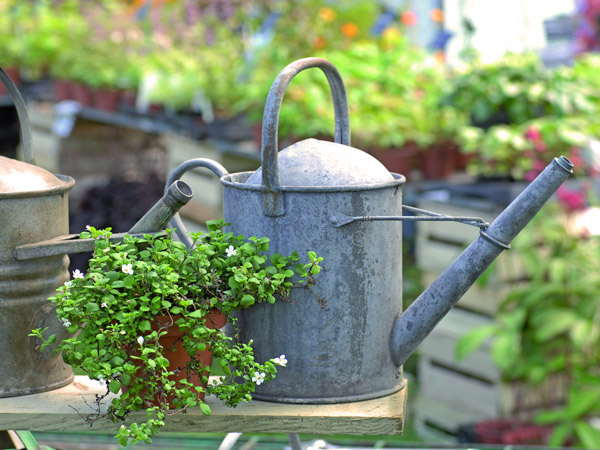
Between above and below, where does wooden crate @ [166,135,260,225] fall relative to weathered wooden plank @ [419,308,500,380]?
above

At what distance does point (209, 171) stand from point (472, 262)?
9.96 feet

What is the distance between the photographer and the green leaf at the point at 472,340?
2906mm

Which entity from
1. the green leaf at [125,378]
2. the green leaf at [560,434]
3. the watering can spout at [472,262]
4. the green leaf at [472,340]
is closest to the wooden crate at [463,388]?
the green leaf at [472,340]

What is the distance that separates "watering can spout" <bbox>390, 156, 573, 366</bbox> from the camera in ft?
3.71

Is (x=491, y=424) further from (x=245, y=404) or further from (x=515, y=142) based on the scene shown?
(x=245, y=404)

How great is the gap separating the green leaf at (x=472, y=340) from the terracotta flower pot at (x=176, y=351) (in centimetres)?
190

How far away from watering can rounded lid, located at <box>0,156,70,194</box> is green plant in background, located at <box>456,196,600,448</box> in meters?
1.98

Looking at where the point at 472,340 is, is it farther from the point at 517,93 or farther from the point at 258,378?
the point at 258,378

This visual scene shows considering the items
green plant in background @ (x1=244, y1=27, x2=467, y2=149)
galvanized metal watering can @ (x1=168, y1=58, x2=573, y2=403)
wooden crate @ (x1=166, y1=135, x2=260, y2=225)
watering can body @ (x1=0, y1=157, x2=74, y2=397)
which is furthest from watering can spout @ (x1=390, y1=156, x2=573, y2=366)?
wooden crate @ (x1=166, y1=135, x2=260, y2=225)

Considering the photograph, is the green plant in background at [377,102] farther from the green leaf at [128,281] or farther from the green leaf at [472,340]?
the green leaf at [128,281]

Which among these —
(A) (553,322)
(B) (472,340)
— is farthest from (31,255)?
(A) (553,322)

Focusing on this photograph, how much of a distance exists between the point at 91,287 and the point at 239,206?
23 centimetres

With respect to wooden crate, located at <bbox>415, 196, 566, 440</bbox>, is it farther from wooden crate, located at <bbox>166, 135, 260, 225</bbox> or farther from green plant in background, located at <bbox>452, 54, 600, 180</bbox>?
wooden crate, located at <bbox>166, 135, 260, 225</bbox>

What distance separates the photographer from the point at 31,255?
3.78 feet
